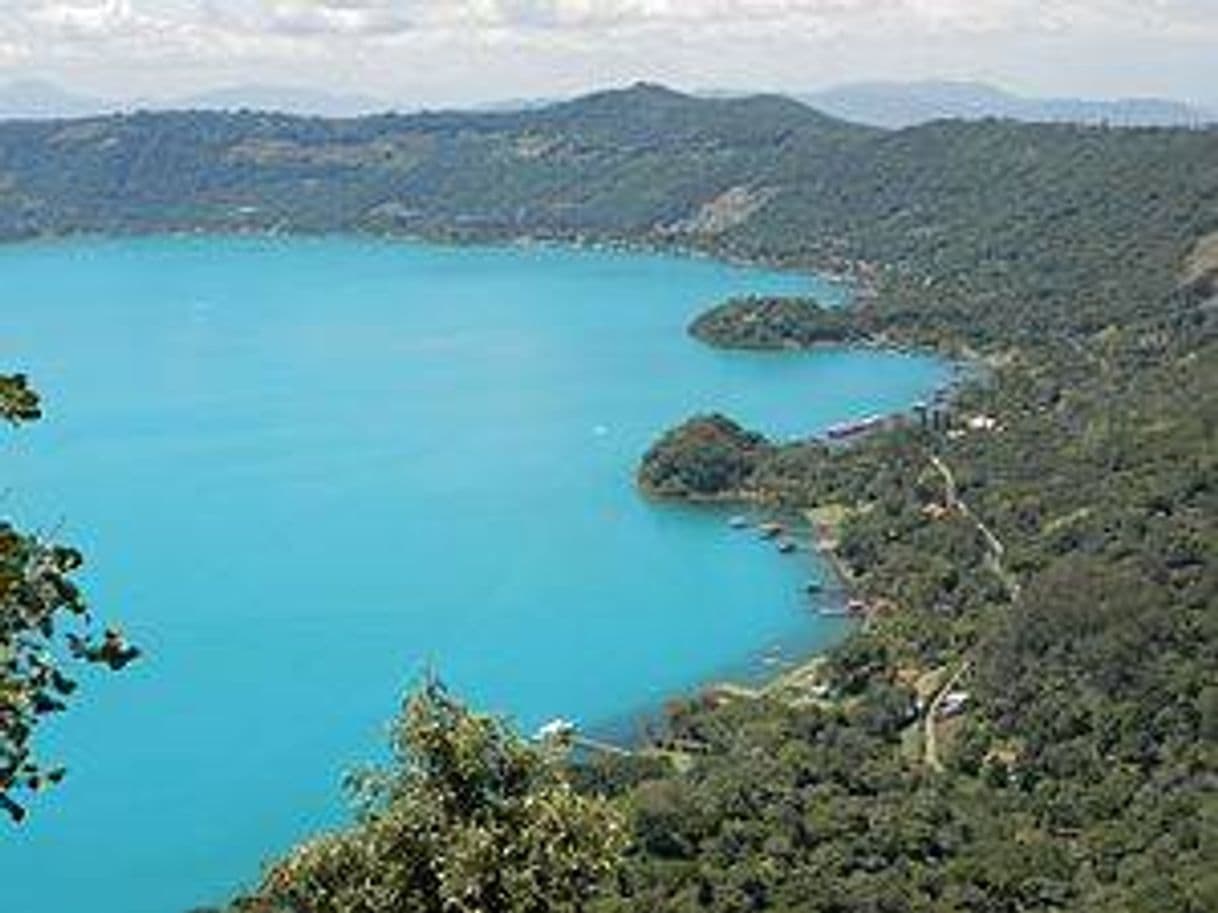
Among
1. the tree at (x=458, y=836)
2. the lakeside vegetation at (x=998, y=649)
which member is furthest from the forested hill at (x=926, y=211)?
the tree at (x=458, y=836)

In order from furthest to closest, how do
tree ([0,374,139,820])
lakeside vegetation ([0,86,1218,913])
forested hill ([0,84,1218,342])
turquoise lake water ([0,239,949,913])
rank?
1. forested hill ([0,84,1218,342])
2. turquoise lake water ([0,239,949,913])
3. lakeside vegetation ([0,86,1218,913])
4. tree ([0,374,139,820])

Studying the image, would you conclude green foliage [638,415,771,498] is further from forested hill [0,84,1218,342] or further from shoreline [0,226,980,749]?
forested hill [0,84,1218,342]

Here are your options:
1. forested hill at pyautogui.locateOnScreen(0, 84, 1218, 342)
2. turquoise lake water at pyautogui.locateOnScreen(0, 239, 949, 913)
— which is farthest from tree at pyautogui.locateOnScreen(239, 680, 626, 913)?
forested hill at pyautogui.locateOnScreen(0, 84, 1218, 342)

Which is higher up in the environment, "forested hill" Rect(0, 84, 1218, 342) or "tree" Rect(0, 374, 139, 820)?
"forested hill" Rect(0, 84, 1218, 342)

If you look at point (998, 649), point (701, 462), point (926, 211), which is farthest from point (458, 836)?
point (926, 211)

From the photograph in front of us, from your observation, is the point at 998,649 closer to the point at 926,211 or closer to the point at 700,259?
the point at 926,211

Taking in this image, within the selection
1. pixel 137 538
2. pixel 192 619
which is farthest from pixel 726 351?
pixel 192 619
